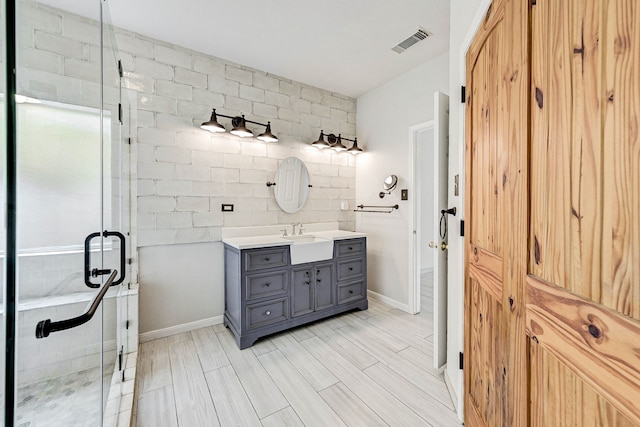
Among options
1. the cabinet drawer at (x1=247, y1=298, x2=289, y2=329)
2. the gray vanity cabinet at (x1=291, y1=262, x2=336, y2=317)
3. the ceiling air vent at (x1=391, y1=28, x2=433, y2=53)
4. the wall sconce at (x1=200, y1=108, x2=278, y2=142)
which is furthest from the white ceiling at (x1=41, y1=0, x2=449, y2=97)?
the cabinet drawer at (x1=247, y1=298, x2=289, y2=329)

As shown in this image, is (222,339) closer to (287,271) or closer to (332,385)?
(287,271)

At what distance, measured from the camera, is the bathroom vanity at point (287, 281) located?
2.34 meters

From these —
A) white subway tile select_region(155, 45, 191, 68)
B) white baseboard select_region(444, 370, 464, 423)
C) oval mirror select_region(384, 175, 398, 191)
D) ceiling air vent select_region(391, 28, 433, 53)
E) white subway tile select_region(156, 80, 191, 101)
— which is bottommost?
white baseboard select_region(444, 370, 464, 423)

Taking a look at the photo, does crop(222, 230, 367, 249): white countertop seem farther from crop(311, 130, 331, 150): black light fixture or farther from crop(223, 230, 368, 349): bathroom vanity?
crop(311, 130, 331, 150): black light fixture

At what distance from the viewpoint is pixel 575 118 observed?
63 centimetres

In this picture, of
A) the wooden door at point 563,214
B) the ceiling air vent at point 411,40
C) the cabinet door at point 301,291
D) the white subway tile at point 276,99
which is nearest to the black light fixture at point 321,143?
the white subway tile at point 276,99

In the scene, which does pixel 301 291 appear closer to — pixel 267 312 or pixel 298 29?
pixel 267 312

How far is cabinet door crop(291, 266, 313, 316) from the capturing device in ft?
8.48

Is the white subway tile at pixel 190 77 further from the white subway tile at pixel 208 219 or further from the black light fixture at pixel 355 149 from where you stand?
the black light fixture at pixel 355 149

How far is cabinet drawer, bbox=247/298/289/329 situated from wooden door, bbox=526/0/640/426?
2.02 metres

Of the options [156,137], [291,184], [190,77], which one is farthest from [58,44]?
[291,184]

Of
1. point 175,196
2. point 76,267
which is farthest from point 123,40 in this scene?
point 76,267

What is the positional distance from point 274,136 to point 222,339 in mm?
2142

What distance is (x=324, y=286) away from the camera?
280 centimetres
